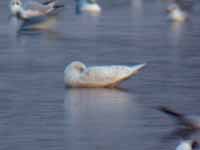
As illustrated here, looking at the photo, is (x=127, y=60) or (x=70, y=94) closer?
(x=70, y=94)

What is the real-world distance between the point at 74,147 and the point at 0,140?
0.84 m

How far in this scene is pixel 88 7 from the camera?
1171 inches

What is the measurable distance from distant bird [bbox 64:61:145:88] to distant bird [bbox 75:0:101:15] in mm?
13769

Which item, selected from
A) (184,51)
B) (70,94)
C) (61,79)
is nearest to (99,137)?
(70,94)

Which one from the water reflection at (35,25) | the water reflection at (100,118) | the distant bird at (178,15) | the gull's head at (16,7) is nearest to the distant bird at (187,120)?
the water reflection at (100,118)

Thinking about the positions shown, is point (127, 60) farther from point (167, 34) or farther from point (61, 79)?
point (167, 34)

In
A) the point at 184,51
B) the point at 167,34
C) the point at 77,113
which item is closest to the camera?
the point at 77,113

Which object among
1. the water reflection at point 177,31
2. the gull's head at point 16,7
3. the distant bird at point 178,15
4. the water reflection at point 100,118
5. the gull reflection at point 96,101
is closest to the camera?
the water reflection at point 100,118

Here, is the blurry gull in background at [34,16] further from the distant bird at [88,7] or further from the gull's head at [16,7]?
the distant bird at [88,7]

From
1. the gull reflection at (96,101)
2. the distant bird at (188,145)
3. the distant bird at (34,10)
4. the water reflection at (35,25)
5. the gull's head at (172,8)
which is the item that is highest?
the distant bird at (188,145)

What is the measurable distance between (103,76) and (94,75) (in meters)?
0.13

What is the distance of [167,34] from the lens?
77.3 feet

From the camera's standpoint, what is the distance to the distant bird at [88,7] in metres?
29.3

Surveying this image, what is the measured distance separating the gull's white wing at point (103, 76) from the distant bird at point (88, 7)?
45.3 ft
